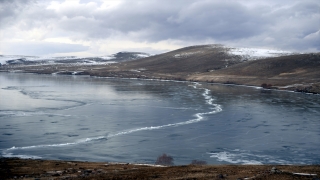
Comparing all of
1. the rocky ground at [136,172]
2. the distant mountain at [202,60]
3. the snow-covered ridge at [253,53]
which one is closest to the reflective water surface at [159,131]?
the rocky ground at [136,172]

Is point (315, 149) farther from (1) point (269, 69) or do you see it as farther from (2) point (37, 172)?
(1) point (269, 69)

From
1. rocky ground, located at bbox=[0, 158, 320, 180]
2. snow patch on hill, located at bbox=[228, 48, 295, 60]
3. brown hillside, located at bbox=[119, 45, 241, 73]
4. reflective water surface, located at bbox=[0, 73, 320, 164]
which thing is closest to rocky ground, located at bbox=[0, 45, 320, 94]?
brown hillside, located at bbox=[119, 45, 241, 73]

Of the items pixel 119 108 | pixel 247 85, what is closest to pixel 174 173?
pixel 119 108

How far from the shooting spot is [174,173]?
618 inches

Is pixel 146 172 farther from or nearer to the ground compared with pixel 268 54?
nearer to the ground

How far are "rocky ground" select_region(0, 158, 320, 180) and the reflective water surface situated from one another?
14.4ft

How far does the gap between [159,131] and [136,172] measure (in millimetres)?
14647

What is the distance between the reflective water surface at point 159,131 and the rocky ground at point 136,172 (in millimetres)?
4376

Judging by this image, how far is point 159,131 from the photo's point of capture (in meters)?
30.5

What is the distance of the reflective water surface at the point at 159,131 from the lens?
2372 cm

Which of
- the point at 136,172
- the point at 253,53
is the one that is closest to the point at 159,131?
the point at 136,172

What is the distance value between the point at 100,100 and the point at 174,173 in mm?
35964

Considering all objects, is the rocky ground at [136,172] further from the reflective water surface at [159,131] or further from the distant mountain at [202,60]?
the distant mountain at [202,60]

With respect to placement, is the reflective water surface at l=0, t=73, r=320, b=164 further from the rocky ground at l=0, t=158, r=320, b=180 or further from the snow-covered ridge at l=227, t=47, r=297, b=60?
the snow-covered ridge at l=227, t=47, r=297, b=60
